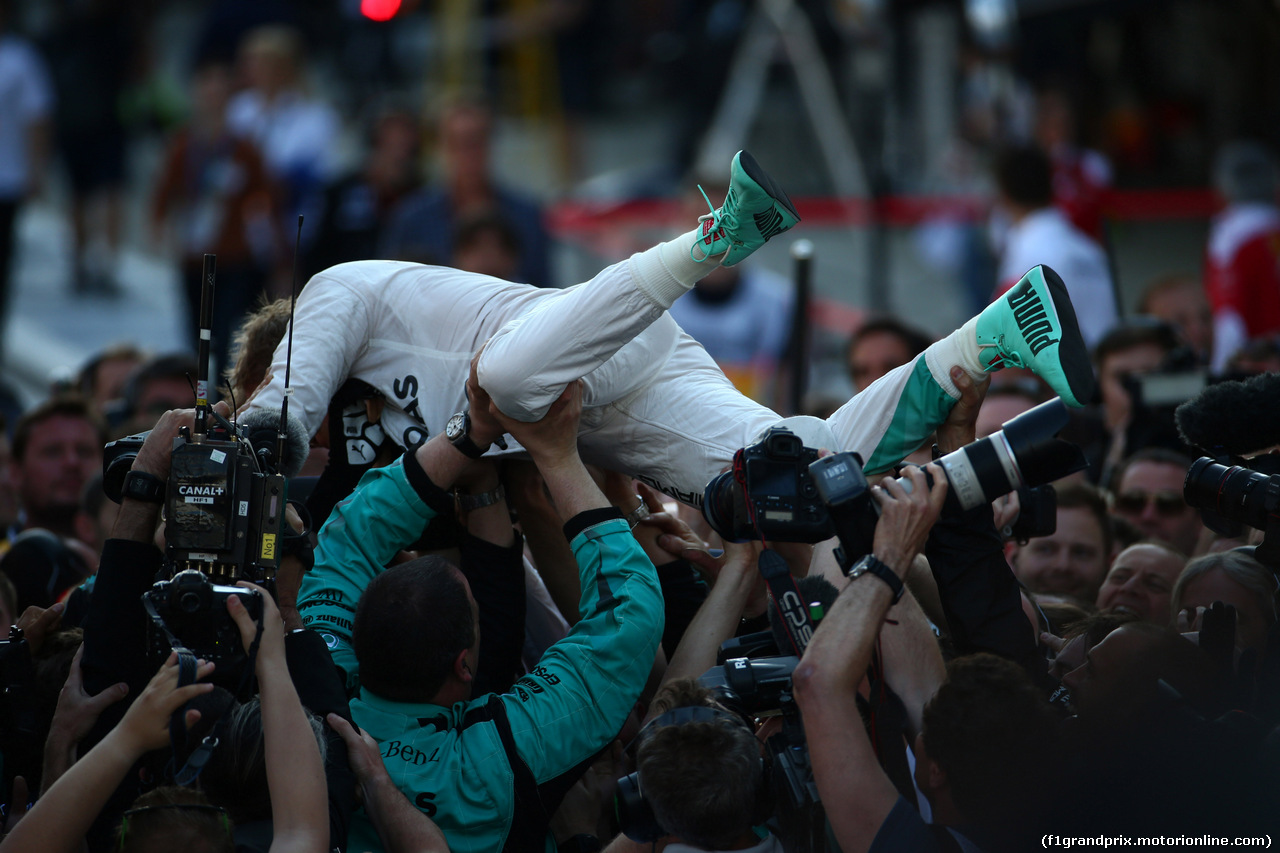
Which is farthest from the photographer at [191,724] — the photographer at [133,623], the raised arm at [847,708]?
the raised arm at [847,708]

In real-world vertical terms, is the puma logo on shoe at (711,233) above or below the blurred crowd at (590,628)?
above

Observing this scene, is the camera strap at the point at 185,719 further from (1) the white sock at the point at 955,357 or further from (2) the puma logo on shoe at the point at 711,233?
(1) the white sock at the point at 955,357

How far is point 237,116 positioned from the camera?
9.09 meters

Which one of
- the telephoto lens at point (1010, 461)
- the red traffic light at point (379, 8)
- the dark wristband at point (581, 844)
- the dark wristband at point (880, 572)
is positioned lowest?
the dark wristband at point (581, 844)

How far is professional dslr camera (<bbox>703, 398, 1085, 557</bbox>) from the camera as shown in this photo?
108 inches

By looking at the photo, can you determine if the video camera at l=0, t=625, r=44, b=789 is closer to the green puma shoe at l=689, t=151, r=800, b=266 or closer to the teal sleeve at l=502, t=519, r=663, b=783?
the teal sleeve at l=502, t=519, r=663, b=783

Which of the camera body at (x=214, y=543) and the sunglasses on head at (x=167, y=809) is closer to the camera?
the sunglasses on head at (x=167, y=809)

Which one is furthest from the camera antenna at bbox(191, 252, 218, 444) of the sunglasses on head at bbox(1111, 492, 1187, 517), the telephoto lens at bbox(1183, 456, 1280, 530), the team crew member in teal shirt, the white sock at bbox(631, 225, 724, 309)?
the sunglasses on head at bbox(1111, 492, 1187, 517)

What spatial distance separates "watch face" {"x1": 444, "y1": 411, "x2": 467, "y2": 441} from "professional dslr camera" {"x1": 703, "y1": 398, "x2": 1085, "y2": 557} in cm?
70

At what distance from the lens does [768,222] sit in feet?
10.4

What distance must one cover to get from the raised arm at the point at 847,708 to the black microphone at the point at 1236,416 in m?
0.95

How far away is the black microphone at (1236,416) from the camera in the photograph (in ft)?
10.4

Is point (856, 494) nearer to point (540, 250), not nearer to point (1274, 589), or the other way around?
point (1274, 589)

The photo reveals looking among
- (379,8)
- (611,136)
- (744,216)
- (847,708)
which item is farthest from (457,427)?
(611,136)
